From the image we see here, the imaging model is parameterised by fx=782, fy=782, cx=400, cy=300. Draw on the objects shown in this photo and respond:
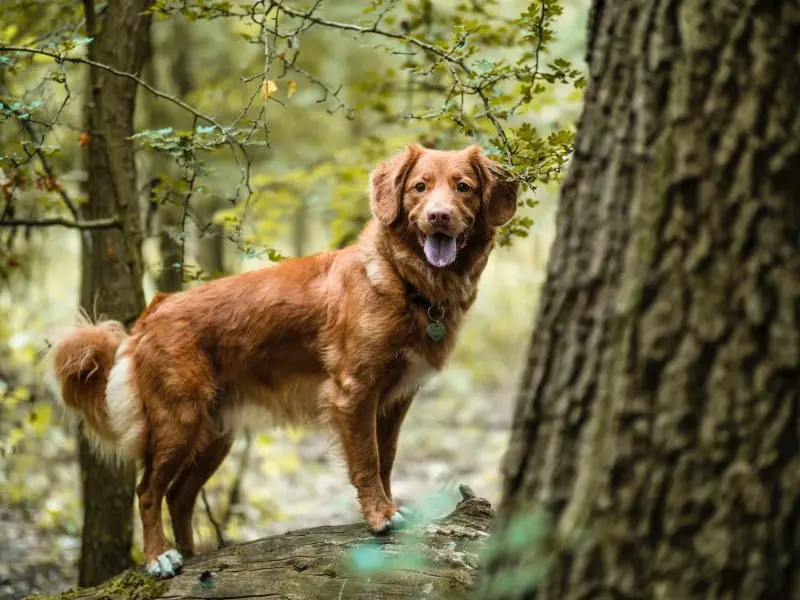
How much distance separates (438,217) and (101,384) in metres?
2.13

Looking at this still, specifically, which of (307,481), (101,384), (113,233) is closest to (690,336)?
(101,384)

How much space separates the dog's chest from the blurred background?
0.48 meters

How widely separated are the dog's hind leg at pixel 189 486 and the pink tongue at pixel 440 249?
1.69 metres

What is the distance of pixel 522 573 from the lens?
195cm

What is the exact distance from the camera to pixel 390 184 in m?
4.28

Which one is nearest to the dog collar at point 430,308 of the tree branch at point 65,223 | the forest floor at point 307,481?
Answer: the forest floor at point 307,481

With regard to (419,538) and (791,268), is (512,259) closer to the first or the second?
(419,538)

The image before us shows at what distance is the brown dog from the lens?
4078mm

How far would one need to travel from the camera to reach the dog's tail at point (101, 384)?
430 centimetres

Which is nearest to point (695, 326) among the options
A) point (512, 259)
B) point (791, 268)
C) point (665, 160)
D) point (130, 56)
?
point (791, 268)

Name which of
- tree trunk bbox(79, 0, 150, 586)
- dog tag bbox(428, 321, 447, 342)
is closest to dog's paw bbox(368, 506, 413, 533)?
dog tag bbox(428, 321, 447, 342)

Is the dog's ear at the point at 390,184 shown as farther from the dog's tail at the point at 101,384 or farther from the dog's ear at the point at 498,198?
the dog's tail at the point at 101,384

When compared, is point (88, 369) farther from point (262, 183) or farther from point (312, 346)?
point (262, 183)

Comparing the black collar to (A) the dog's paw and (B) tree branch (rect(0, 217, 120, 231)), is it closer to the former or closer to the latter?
(A) the dog's paw
